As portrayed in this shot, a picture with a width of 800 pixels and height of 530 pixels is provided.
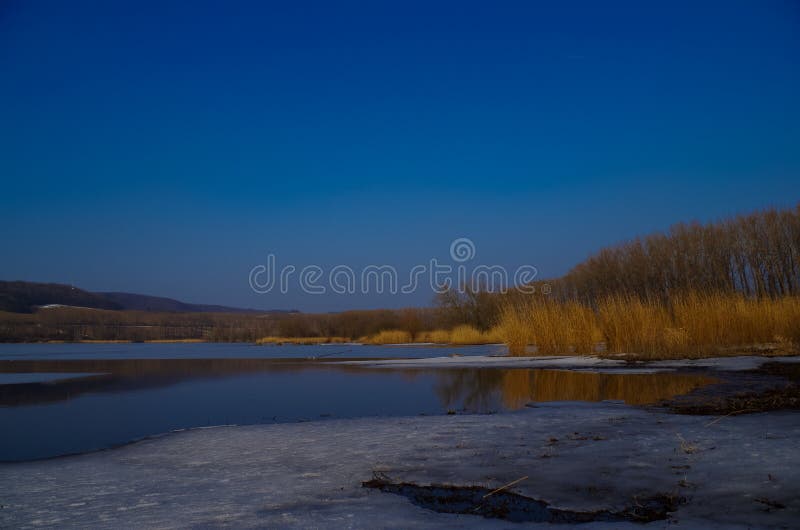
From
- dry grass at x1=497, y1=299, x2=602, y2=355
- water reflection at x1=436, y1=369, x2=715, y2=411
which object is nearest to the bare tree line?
dry grass at x1=497, y1=299, x2=602, y2=355

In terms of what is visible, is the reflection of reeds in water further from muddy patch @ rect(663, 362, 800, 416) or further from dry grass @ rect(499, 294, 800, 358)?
dry grass @ rect(499, 294, 800, 358)

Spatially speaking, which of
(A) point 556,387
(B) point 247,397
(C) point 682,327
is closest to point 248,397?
(B) point 247,397

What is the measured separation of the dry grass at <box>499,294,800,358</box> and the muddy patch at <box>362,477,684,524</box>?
1036 cm

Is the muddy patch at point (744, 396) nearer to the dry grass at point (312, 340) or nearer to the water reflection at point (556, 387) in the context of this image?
the water reflection at point (556, 387)

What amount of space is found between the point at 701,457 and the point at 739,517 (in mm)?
1061

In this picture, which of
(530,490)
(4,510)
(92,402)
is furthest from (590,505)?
(92,402)

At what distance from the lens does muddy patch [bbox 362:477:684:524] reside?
232 cm

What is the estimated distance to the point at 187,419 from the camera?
18.6 ft

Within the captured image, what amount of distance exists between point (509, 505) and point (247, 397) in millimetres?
5708

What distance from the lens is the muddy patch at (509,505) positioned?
7.61ft

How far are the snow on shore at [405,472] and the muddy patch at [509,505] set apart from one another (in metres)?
0.07

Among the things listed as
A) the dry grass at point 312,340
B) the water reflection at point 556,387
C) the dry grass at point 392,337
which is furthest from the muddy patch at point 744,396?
the dry grass at point 312,340

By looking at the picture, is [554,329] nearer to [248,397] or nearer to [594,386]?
[594,386]

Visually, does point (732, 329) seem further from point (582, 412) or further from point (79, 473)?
point (79, 473)
